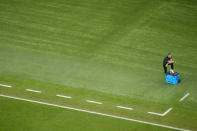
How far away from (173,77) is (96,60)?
22.8 feet

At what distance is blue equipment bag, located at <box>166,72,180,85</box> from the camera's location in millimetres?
31797

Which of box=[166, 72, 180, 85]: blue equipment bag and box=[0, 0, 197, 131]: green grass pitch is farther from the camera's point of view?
box=[166, 72, 180, 85]: blue equipment bag

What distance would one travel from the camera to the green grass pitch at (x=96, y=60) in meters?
28.4

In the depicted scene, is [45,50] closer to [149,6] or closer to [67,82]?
[67,82]

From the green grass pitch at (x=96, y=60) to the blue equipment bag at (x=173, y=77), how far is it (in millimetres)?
509

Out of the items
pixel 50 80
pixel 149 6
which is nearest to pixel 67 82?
pixel 50 80

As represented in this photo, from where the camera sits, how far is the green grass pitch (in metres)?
28.4

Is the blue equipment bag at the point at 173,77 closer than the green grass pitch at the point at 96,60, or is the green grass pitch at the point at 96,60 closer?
the green grass pitch at the point at 96,60

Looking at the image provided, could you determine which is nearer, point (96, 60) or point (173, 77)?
point (173, 77)

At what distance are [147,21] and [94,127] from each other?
17.1m

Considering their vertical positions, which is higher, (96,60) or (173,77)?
(96,60)

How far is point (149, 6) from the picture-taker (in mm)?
43625

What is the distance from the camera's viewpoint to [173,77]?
3180 cm

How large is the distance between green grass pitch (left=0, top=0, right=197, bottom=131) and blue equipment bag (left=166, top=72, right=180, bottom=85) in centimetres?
51
